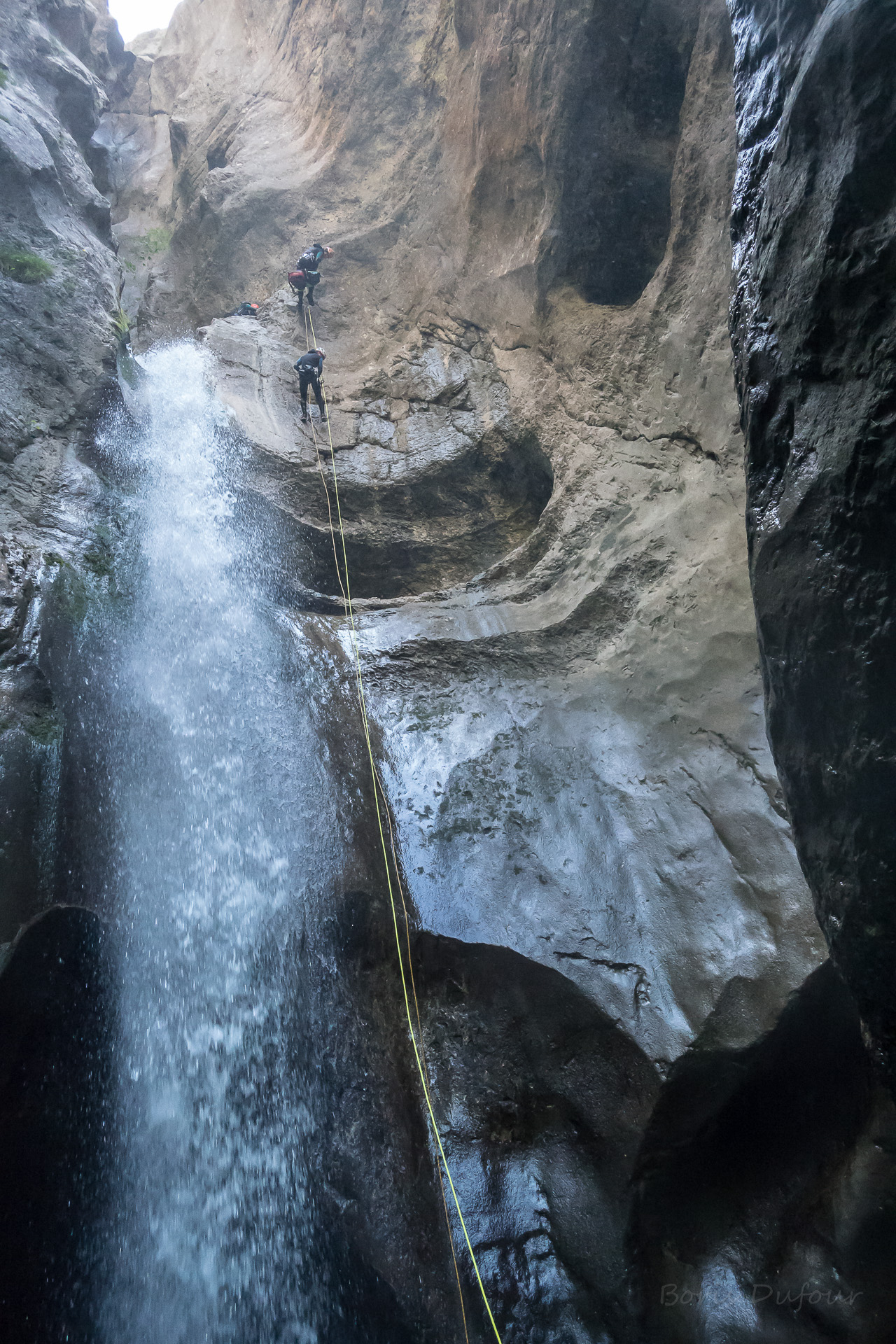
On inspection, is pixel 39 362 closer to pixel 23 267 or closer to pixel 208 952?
pixel 23 267

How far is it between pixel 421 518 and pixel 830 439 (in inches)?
209

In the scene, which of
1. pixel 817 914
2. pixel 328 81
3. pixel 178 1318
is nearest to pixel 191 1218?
pixel 178 1318

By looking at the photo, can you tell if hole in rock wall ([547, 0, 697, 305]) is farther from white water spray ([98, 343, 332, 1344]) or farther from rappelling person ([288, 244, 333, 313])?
white water spray ([98, 343, 332, 1344])

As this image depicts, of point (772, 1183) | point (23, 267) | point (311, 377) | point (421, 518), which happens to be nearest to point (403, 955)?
point (772, 1183)

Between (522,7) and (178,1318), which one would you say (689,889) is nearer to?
(178,1318)

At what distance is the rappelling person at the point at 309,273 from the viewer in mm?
8406

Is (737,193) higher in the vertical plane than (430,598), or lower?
higher

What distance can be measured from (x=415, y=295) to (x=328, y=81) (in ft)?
15.2

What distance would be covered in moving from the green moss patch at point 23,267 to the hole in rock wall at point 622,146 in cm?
465

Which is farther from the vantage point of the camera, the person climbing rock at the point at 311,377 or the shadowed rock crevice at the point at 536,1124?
the person climbing rock at the point at 311,377

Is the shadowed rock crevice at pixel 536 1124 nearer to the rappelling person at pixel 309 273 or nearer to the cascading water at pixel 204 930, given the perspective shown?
the cascading water at pixel 204 930

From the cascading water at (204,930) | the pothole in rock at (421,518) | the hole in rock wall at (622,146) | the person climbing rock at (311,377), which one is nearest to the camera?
the cascading water at (204,930)

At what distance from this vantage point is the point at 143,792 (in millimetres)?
4309

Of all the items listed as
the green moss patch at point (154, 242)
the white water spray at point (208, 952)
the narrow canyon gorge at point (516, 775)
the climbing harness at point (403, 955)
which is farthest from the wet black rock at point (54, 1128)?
the green moss patch at point (154, 242)
